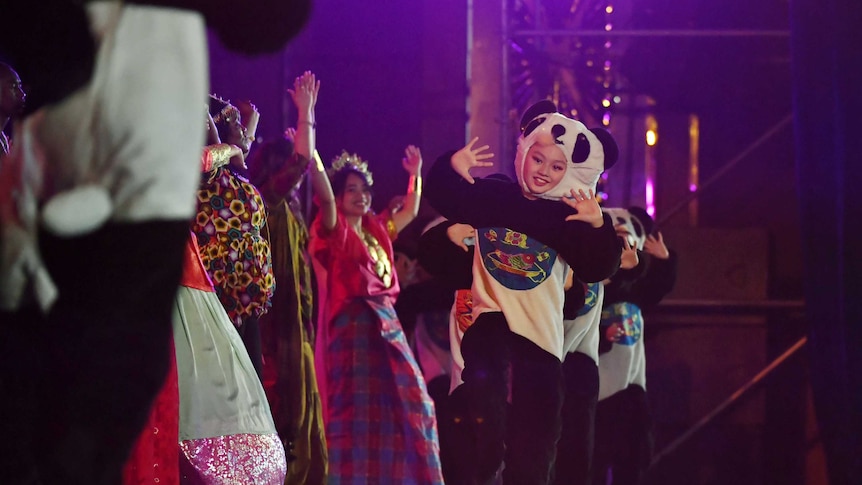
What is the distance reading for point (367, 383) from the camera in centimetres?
439

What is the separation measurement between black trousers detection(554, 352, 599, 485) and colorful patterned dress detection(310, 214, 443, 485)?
1.91ft

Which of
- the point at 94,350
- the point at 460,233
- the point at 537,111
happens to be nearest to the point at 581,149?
the point at 537,111

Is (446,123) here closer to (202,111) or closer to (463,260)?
(463,260)

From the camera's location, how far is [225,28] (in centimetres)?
148

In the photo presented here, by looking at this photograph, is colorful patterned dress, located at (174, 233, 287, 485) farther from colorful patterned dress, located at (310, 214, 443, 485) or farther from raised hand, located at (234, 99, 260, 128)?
colorful patterned dress, located at (310, 214, 443, 485)

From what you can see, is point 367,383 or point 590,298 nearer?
point 590,298

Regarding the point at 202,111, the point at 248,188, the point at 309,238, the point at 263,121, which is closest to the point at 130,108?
the point at 202,111

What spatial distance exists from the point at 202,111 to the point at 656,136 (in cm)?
566

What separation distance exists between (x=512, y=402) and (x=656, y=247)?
4.92 feet

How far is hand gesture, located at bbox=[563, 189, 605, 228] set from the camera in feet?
10.7

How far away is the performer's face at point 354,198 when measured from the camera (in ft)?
15.0

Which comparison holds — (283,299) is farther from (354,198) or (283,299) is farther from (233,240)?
(233,240)

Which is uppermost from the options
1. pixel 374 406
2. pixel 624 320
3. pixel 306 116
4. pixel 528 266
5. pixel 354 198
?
pixel 306 116

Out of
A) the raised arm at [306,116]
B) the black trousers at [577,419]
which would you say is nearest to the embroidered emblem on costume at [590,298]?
the black trousers at [577,419]
